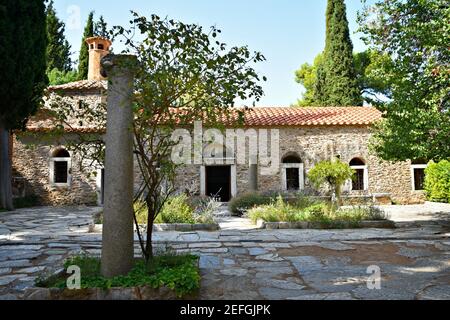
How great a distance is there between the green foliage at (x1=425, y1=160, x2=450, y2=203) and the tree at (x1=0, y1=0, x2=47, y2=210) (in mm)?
14687

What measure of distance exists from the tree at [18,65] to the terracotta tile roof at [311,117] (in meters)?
8.29

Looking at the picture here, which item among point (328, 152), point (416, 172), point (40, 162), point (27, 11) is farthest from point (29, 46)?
point (416, 172)

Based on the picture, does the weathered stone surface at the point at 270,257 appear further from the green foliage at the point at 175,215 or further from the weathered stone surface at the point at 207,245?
the green foliage at the point at 175,215

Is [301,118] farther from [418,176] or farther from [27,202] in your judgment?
[27,202]

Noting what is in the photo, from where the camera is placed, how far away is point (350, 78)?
20.7 meters

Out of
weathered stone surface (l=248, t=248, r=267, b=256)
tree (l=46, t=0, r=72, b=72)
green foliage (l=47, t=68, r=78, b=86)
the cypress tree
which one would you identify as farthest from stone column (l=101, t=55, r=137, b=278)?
tree (l=46, t=0, r=72, b=72)

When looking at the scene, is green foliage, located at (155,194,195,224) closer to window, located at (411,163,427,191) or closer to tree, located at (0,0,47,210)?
tree, located at (0,0,47,210)

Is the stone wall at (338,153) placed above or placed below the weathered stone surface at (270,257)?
above

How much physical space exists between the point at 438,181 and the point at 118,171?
14376 millimetres

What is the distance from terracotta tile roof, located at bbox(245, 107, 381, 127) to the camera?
14.9 m

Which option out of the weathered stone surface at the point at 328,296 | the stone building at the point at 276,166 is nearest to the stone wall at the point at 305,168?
the stone building at the point at 276,166

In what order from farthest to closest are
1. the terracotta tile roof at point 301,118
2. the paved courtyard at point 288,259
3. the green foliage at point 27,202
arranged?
the terracotta tile roof at point 301,118 → the green foliage at point 27,202 → the paved courtyard at point 288,259

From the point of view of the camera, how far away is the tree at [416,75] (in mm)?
6578

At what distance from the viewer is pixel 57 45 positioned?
27.5m
